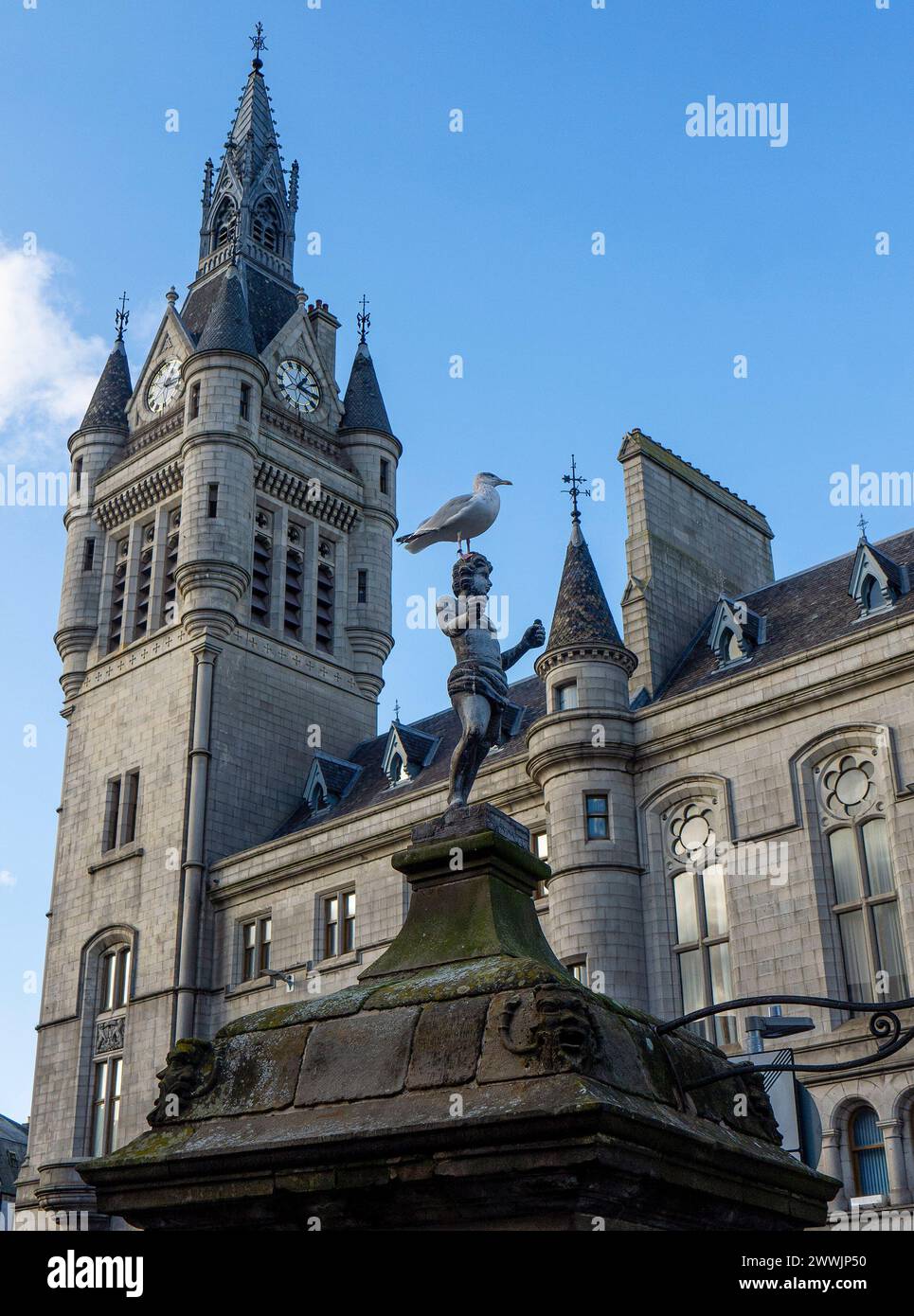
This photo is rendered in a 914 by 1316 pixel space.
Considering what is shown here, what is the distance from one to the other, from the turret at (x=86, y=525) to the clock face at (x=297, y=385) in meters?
6.15

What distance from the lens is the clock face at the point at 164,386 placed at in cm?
5108

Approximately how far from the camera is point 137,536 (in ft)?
163

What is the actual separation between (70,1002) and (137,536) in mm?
15912

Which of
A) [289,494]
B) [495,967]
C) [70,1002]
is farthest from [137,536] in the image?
[495,967]

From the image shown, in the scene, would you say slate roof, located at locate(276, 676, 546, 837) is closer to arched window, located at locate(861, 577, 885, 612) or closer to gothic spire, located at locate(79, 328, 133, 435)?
arched window, located at locate(861, 577, 885, 612)

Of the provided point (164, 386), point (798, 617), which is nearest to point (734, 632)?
point (798, 617)

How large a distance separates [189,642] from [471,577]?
1409 inches

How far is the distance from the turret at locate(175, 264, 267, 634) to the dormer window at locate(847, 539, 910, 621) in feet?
70.1

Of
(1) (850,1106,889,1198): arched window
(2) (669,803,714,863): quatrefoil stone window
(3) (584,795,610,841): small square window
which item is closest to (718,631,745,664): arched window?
(2) (669,803,714,863): quatrefoil stone window

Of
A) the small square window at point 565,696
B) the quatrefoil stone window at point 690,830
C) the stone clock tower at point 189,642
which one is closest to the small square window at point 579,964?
the quatrefoil stone window at point 690,830

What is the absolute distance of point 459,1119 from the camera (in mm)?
6918

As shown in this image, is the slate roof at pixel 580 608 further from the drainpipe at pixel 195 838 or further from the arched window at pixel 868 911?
the drainpipe at pixel 195 838

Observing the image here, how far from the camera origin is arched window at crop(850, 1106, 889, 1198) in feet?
80.5
